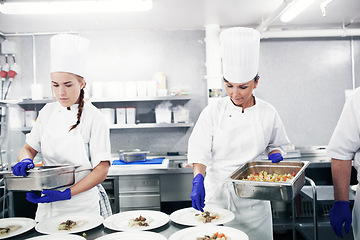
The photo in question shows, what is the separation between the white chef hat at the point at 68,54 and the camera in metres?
1.93

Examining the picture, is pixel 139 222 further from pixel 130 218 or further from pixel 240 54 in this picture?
pixel 240 54

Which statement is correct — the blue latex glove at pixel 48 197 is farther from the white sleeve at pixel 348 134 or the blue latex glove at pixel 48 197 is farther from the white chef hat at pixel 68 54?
the white sleeve at pixel 348 134

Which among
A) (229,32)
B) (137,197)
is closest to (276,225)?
(137,197)

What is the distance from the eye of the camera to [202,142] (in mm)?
2021

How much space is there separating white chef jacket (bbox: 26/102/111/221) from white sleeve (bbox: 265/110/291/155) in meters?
1.16

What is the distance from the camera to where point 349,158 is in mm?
1680

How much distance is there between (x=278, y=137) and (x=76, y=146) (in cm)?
140

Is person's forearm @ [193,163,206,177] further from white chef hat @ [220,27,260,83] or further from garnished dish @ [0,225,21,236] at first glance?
garnished dish @ [0,225,21,236]

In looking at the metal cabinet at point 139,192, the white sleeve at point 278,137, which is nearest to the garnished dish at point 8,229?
the white sleeve at point 278,137

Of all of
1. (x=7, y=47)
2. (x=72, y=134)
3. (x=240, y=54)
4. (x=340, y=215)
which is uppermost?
(x=7, y=47)

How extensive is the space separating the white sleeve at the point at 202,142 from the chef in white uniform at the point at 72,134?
56cm

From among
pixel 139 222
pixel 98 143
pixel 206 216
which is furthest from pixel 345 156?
pixel 98 143

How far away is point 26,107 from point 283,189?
4.30m

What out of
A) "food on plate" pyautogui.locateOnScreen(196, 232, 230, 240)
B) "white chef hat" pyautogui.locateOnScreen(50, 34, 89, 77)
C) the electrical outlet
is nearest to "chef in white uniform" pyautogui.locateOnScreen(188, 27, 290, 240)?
"food on plate" pyautogui.locateOnScreen(196, 232, 230, 240)
